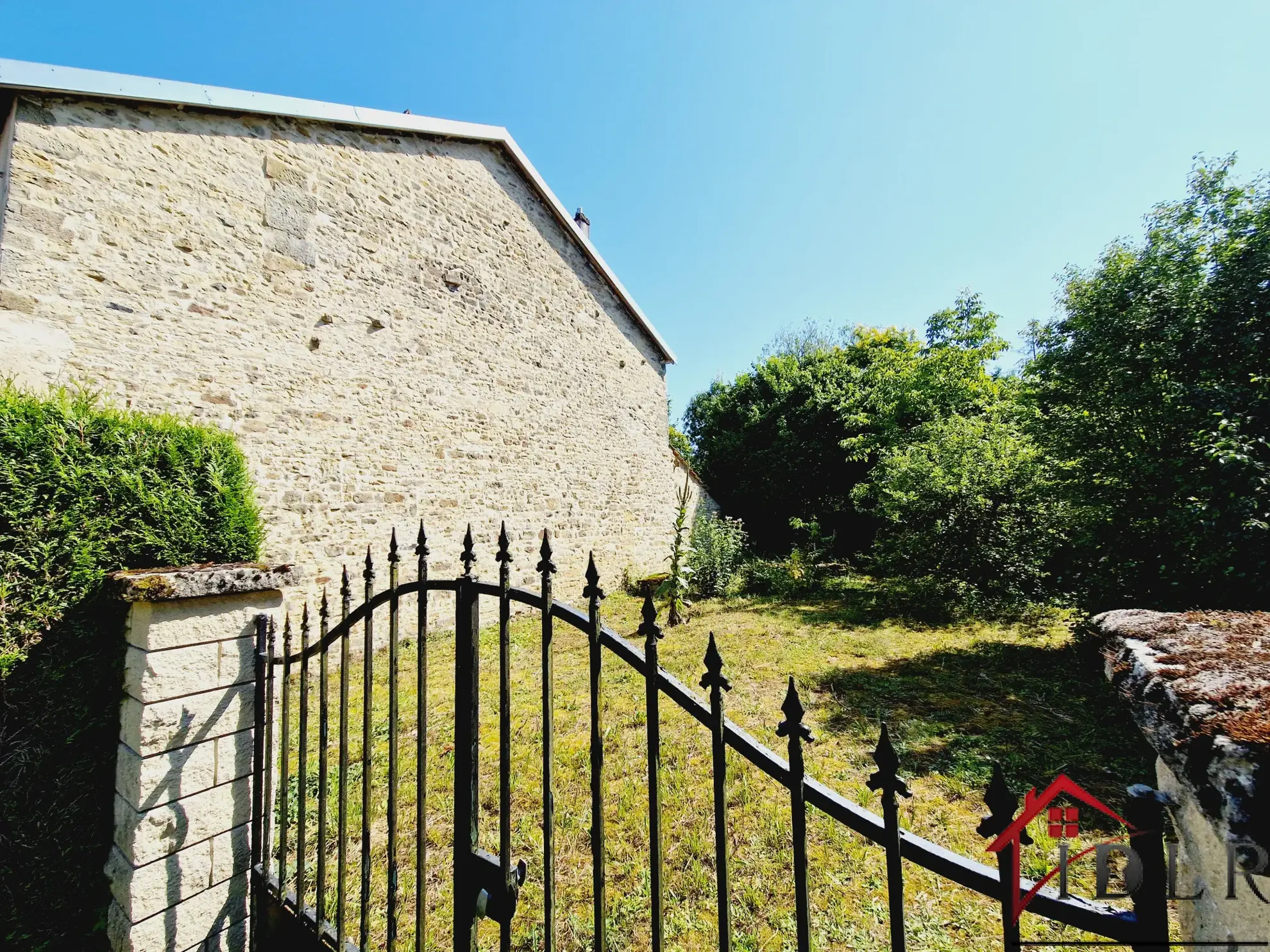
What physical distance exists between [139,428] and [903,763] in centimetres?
528

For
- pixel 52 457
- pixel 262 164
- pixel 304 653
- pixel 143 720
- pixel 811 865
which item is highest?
pixel 262 164

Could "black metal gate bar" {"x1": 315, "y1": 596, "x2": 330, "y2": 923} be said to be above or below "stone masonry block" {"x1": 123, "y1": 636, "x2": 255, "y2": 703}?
Answer: below

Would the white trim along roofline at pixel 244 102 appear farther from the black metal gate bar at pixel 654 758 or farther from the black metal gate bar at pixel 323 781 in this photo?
the black metal gate bar at pixel 654 758

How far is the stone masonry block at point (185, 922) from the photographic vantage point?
197cm

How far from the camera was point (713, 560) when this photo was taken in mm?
10586

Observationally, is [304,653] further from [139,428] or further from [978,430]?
[978,430]

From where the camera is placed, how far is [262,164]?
20.1ft

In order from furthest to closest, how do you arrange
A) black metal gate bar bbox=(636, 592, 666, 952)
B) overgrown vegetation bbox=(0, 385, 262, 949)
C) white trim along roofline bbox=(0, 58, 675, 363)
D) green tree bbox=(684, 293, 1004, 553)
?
green tree bbox=(684, 293, 1004, 553), white trim along roofline bbox=(0, 58, 675, 363), overgrown vegetation bbox=(0, 385, 262, 949), black metal gate bar bbox=(636, 592, 666, 952)

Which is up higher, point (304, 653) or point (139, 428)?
point (139, 428)

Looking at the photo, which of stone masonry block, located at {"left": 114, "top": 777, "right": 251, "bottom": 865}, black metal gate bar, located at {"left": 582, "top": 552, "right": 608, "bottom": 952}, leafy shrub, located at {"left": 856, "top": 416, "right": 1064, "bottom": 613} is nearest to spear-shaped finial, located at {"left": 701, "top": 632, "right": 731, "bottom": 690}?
black metal gate bar, located at {"left": 582, "top": 552, "right": 608, "bottom": 952}

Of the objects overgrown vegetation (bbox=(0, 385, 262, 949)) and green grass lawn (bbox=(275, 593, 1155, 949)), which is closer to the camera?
overgrown vegetation (bbox=(0, 385, 262, 949))

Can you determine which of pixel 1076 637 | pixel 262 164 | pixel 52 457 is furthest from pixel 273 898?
pixel 1076 637

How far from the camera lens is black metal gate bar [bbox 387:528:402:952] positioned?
178 cm

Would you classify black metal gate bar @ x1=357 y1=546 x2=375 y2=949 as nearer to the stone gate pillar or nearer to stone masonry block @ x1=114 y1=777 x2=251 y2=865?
the stone gate pillar
